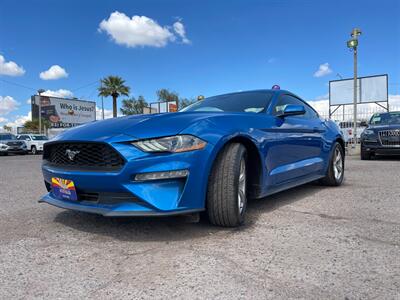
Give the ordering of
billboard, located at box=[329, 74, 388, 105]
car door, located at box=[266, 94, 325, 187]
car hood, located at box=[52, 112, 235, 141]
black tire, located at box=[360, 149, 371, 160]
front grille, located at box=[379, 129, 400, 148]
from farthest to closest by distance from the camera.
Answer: billboard, located at box=[329, 74, 388, 105], black tire, located at box=[360, 149, 371, 160], front grille, located at box=[379, 129, 400, 148], car door, located at box=[266, 94, 325, 187], car hood, located at box=[52, 112, 235, 141]

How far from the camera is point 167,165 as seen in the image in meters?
2.54

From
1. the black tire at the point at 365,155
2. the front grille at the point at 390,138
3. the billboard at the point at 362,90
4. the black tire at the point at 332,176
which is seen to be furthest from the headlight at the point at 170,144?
the billboard at the point at 362,90

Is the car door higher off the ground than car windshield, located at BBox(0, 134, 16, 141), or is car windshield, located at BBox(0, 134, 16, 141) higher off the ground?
car windshield, located at BBox(0, 134, 16, 141)

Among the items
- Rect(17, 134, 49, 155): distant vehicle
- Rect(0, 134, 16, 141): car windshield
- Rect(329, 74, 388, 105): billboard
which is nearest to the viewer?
Rect(329, 74, 388, 105): billboard

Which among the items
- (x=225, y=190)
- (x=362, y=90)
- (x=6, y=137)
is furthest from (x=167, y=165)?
(x=6, y=137)

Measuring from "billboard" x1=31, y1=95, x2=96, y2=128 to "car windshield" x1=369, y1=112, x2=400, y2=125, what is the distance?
118 feet

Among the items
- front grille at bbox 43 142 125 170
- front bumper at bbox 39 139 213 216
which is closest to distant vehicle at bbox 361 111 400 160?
front bumper at bbox 39 139 213 216

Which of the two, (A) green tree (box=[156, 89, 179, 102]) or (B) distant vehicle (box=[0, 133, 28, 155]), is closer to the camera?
(B) distant vehicle (box=[0, 133, 28, 155])

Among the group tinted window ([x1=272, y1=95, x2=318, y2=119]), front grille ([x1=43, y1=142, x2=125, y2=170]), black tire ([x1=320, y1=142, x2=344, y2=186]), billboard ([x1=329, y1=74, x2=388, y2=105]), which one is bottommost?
black tire ([x1=320, y1=142, x2=344, y2=186])

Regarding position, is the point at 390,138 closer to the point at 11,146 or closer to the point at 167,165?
the point at 167,165

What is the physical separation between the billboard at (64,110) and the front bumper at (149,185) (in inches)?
1620

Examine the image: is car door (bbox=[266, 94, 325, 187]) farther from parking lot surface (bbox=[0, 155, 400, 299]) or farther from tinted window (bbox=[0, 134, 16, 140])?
tinted window (bbox=[0, 134, 16, 140])

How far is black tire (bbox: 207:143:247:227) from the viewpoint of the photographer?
281 centimetres

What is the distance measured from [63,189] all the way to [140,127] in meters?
0.86
